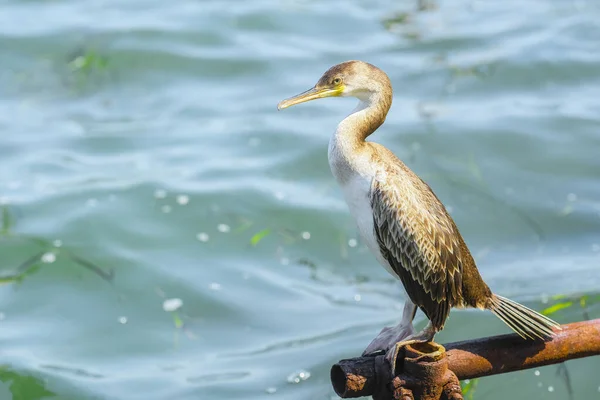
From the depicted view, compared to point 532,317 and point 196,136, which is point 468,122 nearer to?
point 196,136

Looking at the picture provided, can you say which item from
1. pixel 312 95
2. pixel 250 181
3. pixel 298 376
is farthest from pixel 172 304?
pixel 312 95

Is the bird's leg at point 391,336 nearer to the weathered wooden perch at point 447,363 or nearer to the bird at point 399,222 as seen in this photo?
the bird at point 399,222

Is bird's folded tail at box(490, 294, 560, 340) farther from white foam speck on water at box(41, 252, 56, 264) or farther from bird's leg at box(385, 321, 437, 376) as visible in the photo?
white foam speck on water at box(41, 252, 56, 264)

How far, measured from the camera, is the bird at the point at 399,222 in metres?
4.03

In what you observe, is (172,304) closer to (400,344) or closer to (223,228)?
(223,228)

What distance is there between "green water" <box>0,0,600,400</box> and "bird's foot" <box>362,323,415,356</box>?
2004 mm

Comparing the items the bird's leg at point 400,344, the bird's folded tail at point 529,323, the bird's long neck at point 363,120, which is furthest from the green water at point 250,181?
the bird's long neck at point 363,120

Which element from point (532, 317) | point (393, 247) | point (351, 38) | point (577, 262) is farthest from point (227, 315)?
point (351, 38)

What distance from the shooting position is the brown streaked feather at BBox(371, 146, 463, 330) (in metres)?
4.03

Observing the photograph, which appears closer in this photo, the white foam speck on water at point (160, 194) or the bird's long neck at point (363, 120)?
the bird's long neck at point (363, 120)

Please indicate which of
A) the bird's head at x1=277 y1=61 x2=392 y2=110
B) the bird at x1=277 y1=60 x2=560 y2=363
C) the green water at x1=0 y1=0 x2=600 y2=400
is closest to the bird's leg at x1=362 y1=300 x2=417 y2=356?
the bird at x1=277 y1=60 x2=560 y2=363

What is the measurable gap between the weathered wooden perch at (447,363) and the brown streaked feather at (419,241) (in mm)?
512

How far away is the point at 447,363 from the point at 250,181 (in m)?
5.14

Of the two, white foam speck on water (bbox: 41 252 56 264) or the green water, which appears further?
white foam speck on water (bbox: 41 252 56 264)
